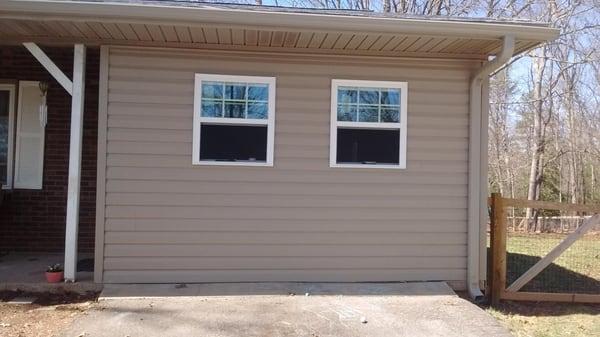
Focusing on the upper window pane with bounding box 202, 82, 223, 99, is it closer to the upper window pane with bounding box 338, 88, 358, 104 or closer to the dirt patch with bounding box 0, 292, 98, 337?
the upper window pane with bounding box 338, 88, 358, 104

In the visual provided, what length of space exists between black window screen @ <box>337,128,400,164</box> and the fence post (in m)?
1.26

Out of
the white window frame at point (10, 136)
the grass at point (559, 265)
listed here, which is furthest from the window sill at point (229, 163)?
the grass at point (559, 265)

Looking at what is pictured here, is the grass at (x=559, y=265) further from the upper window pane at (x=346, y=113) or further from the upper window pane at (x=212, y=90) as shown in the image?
the upper window pane at (x=212, y=90)

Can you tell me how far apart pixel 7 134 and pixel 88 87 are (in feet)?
4.14

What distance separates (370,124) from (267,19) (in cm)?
168

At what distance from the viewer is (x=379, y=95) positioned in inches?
233

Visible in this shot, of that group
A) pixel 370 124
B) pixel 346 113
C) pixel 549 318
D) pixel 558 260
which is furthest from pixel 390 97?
pixel 558 260

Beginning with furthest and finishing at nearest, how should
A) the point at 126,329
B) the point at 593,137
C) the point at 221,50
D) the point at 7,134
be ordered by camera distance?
the point at 593,137
the point at 7,134
the point at 221,50
the point at 126,329


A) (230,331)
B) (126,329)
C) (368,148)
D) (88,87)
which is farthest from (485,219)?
(88,87)

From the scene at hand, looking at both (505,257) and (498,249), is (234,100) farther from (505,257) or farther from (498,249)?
(505,257)

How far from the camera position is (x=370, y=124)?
586cm

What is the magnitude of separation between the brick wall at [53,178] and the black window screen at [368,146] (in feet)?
11.7

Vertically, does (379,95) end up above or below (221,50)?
below

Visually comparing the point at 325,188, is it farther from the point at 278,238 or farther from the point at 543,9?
the point at 543,9
